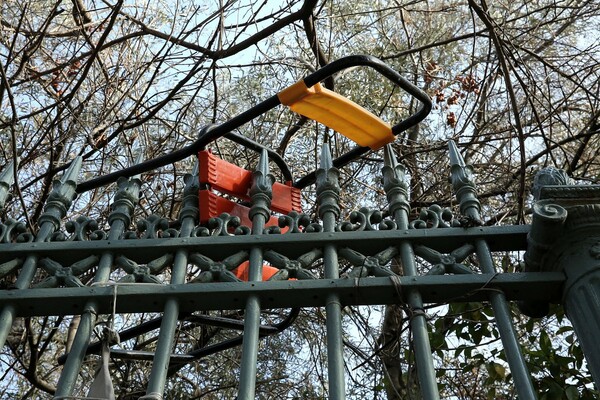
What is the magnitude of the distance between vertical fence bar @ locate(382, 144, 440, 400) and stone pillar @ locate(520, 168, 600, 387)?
0.46 metres

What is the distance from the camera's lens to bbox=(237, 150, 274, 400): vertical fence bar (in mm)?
2355

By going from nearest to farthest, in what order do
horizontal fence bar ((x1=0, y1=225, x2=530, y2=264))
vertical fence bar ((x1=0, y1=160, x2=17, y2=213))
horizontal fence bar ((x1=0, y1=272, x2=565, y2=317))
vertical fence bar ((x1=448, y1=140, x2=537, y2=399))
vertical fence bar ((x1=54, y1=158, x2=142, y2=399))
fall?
1. vertical fence bar ((x1=448, y1=140, x2=537, y2=399))
2. vertical fence bar ((x1=54, y1=158, x2=142, y2=399))
3. horizontal fence bar ((x1=0, y1=272, x2=565, y2=317))
4. horizontal fence bar ((x1=0, y1=225, x2=530, y2=264))
5. vertical fence bar ((x1=0, y1=160, x2=17, y2=213))

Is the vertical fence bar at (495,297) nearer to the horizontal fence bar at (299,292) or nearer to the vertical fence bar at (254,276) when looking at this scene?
the horizontal fence bar at (299,292)

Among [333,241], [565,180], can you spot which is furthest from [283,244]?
[565,180]

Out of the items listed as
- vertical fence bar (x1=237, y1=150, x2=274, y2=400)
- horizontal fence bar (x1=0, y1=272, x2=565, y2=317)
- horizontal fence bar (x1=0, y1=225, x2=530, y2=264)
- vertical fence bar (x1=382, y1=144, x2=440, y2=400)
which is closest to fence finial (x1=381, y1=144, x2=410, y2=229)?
vertical fence bar (x1=382, y1=144, x2=440, y2=400)

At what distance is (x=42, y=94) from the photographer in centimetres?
740

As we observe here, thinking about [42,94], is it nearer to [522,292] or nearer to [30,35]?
[30,35]

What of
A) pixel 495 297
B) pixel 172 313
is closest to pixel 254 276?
pixel 172 313

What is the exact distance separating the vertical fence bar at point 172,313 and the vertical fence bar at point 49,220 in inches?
20.5

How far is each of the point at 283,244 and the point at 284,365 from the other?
4145 mm

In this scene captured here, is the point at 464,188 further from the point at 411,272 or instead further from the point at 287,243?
the point at 287,243

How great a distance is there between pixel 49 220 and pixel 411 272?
61.0 inches

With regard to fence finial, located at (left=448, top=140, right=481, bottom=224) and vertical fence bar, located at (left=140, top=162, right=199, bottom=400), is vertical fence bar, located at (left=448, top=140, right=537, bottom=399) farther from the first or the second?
vertical fence bar, located at (left=140, top=162, right=199, bottom=400)

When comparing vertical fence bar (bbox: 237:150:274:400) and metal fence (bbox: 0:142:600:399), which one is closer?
vertical fence bar (bbox: 237:150:274:400)
